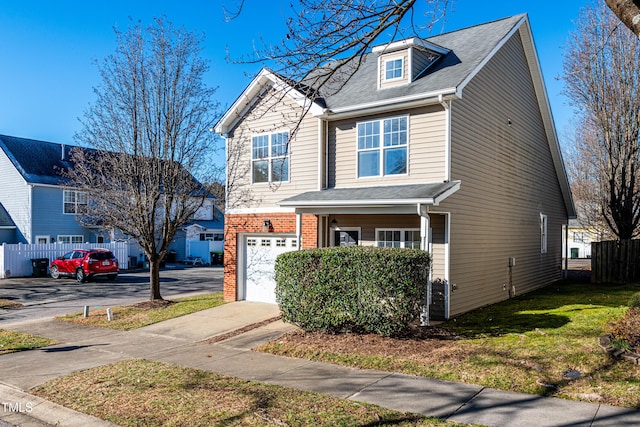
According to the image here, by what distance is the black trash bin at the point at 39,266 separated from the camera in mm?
25938

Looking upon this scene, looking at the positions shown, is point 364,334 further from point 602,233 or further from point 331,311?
point 602,233

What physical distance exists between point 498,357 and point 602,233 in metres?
21.9

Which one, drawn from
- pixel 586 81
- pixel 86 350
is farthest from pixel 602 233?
pixel 86 350

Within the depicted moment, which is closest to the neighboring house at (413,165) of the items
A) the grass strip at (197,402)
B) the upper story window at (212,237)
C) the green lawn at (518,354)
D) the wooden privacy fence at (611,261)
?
the green lawn at (518,354)

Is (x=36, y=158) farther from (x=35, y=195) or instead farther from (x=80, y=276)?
(x=80, y=276)

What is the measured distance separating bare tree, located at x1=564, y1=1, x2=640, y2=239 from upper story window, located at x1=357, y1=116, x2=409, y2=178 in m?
11.5

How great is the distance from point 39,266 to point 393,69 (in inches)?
880

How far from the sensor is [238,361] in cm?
890

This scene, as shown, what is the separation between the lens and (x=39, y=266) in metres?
26.1

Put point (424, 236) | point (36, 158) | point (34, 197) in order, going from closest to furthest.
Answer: point (424, 236) < point (34, 197) < point (36, 158)

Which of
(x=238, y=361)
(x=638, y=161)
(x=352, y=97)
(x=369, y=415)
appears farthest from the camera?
(x=638, y=161)

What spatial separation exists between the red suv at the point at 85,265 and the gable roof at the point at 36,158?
22.1 feet

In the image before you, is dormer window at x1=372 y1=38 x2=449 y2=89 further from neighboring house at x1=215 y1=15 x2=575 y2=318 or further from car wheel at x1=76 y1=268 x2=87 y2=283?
car wheel at x1=76 y1=268 x2=87 y2=283

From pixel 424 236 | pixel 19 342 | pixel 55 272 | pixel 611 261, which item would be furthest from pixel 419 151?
pixel 55 272
